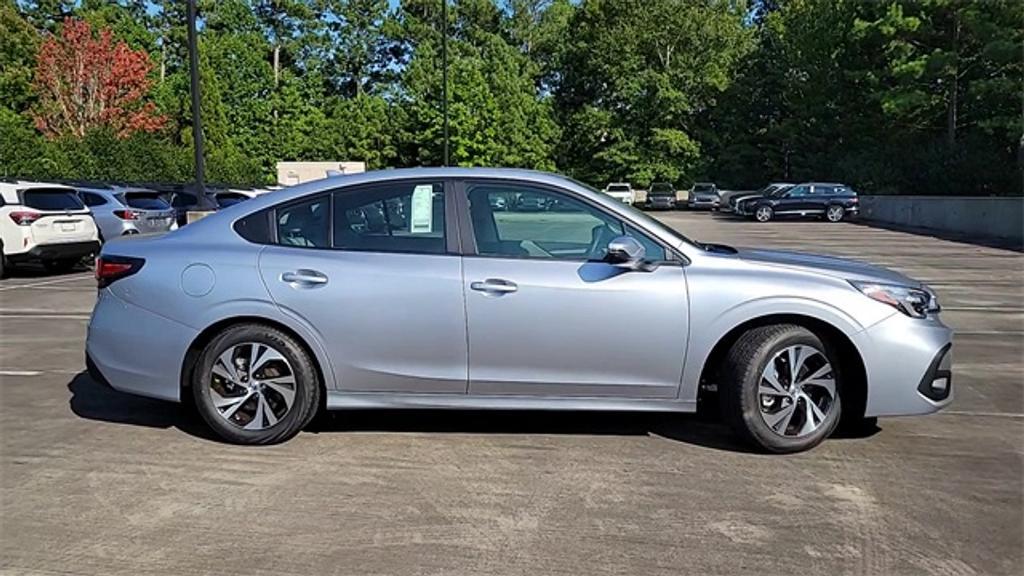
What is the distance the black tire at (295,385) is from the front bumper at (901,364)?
312 cm

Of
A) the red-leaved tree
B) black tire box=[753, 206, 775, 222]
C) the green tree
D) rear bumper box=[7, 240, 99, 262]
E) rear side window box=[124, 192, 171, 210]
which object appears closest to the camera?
rear bumper box=[7, 240, 99, 262]

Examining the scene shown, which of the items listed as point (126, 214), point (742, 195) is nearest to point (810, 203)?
point (742, 195)

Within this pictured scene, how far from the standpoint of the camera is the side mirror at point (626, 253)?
4762 millimetres

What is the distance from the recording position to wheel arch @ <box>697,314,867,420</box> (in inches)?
191

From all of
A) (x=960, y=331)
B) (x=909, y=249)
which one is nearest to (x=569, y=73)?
(x=909, y=249)

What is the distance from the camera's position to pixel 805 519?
4031mm

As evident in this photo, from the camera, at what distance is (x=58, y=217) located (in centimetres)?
1406

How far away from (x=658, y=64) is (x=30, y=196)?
164 feet

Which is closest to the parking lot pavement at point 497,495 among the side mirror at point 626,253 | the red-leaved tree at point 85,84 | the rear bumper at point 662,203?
the side mirror at point 626,253

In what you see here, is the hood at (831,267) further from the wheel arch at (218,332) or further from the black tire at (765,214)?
the black tire at (765,214)

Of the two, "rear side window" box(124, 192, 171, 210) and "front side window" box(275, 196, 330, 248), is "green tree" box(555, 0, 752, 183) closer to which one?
"rear side window" box(124, 192, 171, 210)

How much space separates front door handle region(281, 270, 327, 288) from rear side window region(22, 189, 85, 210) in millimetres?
10990

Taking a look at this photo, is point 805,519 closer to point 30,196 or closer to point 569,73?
point 30,196

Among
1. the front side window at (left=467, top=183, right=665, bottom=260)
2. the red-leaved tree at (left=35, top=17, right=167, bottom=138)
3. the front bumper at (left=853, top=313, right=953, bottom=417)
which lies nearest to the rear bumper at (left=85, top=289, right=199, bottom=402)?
the front side window at (left=467, top=183, right=665, bottom=260)
